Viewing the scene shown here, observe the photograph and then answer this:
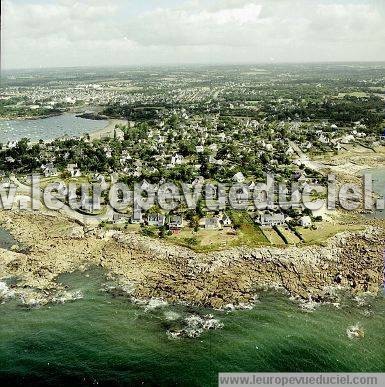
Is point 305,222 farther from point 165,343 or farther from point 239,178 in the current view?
point 165,343

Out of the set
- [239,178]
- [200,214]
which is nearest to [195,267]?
[200,214]

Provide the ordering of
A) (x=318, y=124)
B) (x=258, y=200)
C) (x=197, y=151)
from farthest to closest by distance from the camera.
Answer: (x=318, y=124) < (x=197, y=151) < (x=258, y=200)

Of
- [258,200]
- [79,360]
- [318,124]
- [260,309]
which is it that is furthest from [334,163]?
[79,360]

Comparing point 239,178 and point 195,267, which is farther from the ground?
point 239,178

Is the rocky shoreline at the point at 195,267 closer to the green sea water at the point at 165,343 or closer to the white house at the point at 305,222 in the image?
the green sea water at the point at 165,343

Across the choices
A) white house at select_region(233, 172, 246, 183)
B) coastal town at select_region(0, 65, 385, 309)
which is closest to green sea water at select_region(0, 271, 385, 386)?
coastal town at select_region(0, 65, 385, 309)

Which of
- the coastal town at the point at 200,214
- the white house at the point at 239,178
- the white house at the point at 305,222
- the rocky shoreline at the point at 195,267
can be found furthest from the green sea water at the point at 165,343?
the white house at the point at 239,178

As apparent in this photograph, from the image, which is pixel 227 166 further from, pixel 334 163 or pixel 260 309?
pixel 260 309
